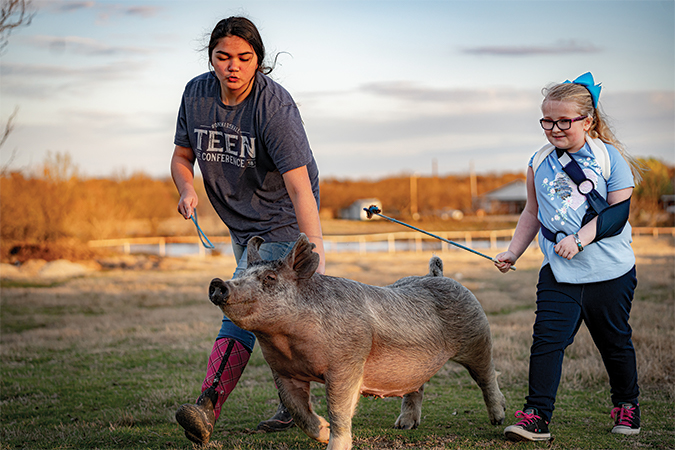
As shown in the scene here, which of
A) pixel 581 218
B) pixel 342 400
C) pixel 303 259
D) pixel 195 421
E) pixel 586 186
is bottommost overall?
pixel 195 421

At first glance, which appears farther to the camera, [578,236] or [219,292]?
[578,236]

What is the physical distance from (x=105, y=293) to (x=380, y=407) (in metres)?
16.1

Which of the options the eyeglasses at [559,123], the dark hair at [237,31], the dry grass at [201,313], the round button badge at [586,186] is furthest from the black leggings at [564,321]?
the dark hair at [237,31]

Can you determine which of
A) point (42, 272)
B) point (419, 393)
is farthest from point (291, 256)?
point (42, 272)

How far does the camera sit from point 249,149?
478 cm

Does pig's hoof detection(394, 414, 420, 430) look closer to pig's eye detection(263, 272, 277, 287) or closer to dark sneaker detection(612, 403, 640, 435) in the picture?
dark sneaker detection(612, 403, 640, 435)

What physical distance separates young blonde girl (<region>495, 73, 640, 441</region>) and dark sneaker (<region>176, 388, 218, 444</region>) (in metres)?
2.38

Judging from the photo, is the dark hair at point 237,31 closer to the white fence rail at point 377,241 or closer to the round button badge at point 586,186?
the round button badge at point 586,186

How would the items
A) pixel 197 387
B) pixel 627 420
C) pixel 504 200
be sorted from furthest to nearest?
pixel 504 200 < pixel 197 387 < pixel 627 420

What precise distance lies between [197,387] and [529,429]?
4.45 m

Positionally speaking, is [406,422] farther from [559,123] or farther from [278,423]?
[559,123]

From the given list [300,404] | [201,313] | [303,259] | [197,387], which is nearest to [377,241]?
[201,313]

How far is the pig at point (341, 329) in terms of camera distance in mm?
3891

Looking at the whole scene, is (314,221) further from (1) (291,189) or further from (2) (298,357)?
(2) (298,357)
